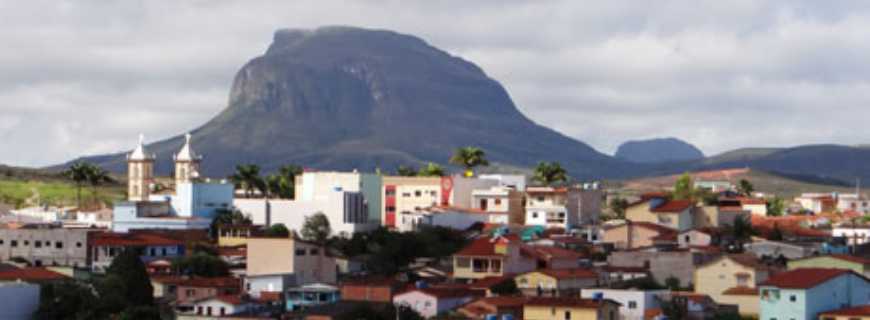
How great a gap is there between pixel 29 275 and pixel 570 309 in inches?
1169

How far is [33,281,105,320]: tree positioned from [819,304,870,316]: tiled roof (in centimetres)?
3435

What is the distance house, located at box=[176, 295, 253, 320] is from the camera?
68.4 m

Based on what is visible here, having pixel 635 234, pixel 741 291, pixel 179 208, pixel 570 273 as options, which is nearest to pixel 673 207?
pixel 635 234

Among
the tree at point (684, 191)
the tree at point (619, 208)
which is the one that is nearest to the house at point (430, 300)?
the tree at point (619, 208)

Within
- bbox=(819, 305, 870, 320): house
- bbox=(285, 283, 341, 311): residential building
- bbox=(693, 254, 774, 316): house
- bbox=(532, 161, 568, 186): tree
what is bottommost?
bbox=(819, 305, 870, 320): house

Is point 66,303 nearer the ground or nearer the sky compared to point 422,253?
nearer the ground

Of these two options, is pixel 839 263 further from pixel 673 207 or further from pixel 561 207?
pixel 561 207

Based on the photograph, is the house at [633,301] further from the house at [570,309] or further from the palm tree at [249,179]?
the palm tree at [249,179]

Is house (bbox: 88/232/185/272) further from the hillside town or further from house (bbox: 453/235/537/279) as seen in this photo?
house (bbox: 453/235/537/279)

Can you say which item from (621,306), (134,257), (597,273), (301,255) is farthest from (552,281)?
(134,257)

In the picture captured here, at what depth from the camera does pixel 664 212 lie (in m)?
107

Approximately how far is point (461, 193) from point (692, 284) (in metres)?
44.4

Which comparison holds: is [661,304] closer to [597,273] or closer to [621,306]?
[621,306]

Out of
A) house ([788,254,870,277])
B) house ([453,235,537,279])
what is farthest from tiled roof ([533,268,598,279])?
house ([788,254,870,277])
